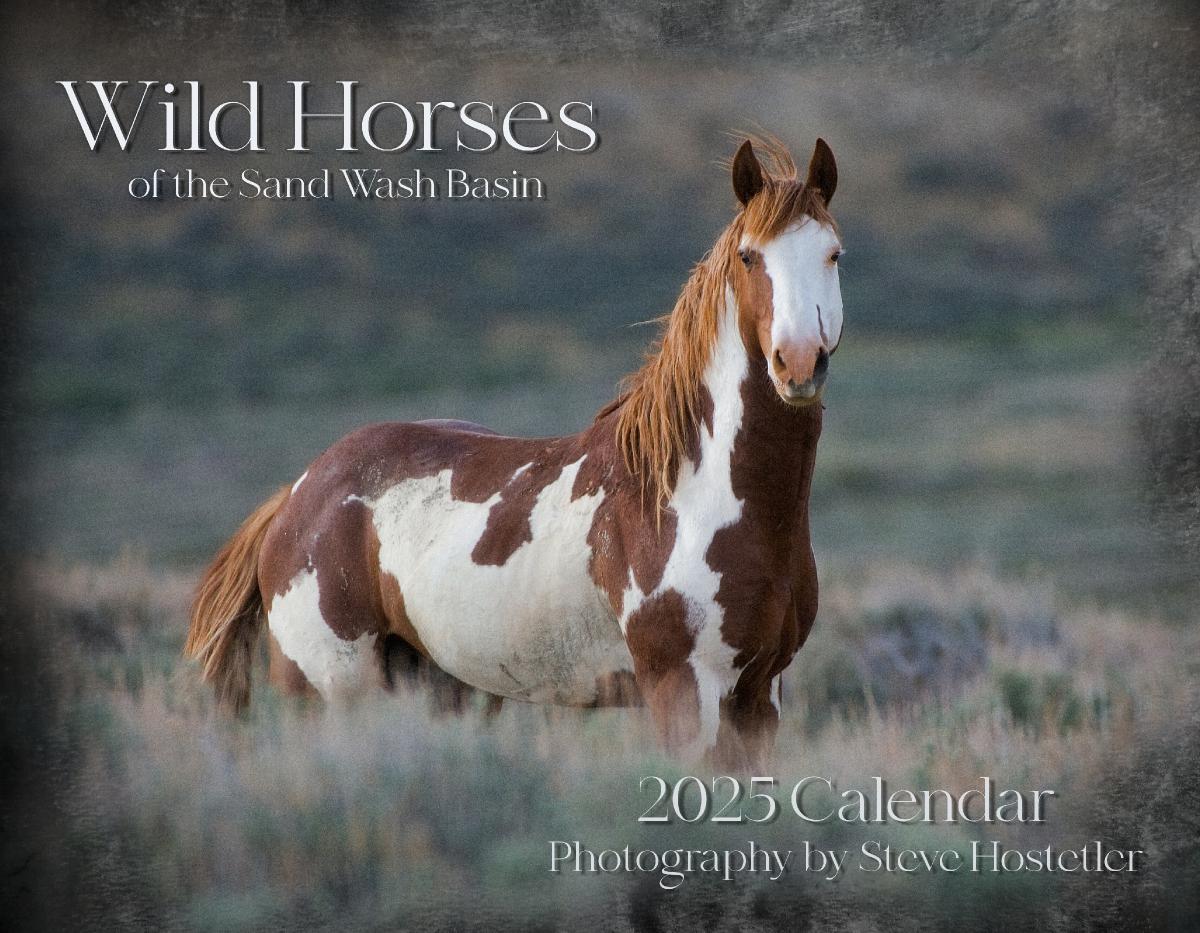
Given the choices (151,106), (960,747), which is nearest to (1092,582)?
(960,747)

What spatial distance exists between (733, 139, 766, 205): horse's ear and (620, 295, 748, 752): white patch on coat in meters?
0.29

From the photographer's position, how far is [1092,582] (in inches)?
211

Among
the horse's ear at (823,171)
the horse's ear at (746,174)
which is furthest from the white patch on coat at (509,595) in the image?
the horse's ear at (823,171)

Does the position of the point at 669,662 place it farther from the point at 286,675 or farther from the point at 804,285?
the point at 286,675

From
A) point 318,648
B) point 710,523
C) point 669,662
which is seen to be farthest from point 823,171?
point 318,648

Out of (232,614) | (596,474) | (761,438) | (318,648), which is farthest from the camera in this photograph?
(232,614)

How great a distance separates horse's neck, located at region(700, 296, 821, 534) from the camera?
4.11 meters

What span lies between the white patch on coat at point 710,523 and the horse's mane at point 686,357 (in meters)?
0.04

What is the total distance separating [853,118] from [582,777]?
2.59 m

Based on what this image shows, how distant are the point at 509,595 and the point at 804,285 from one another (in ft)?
4.34

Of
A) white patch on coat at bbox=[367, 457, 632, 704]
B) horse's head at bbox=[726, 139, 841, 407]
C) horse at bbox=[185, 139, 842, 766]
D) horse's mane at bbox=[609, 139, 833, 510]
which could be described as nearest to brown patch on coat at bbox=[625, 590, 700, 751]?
horse at bbox=[185, 139, 842, 766]

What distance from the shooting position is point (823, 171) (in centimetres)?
421

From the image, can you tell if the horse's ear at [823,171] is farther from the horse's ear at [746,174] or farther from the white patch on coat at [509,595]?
the white patch on coat at [509,595]

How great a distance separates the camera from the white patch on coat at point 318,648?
189 inches
